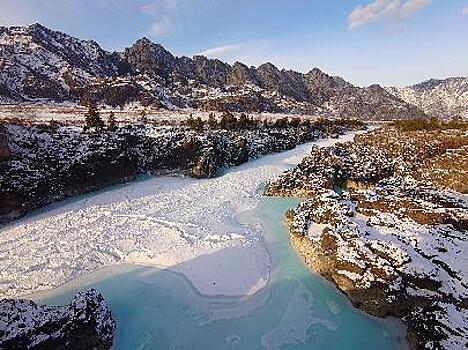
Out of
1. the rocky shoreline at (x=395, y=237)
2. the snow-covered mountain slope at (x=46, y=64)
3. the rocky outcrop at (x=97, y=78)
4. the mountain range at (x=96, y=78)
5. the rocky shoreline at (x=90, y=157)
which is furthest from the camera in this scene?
the rocky outcrop at (x=97, y=78)

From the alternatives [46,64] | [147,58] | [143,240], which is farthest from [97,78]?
[143,240]

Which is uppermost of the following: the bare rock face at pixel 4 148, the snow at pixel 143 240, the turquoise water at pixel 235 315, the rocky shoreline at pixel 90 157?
the bare rock face at pixel 4 148

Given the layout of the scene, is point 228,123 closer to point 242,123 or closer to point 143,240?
point 242,123

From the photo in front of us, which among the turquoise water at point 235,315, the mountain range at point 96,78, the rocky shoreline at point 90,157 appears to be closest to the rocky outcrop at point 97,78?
the mountain range at point 96,78

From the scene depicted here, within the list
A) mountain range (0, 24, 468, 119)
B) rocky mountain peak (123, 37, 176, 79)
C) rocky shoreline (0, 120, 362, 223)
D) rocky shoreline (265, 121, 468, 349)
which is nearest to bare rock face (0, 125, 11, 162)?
rocky shoreline (0, 120, 362, 223)

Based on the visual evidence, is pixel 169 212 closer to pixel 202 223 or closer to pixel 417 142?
pixel 202 223

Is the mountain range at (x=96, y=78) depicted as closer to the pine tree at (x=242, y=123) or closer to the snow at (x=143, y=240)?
the pine tree at (x=242, y=123)

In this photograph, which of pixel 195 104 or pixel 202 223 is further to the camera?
pixel 195 104

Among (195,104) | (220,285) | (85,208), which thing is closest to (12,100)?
(195,104)
